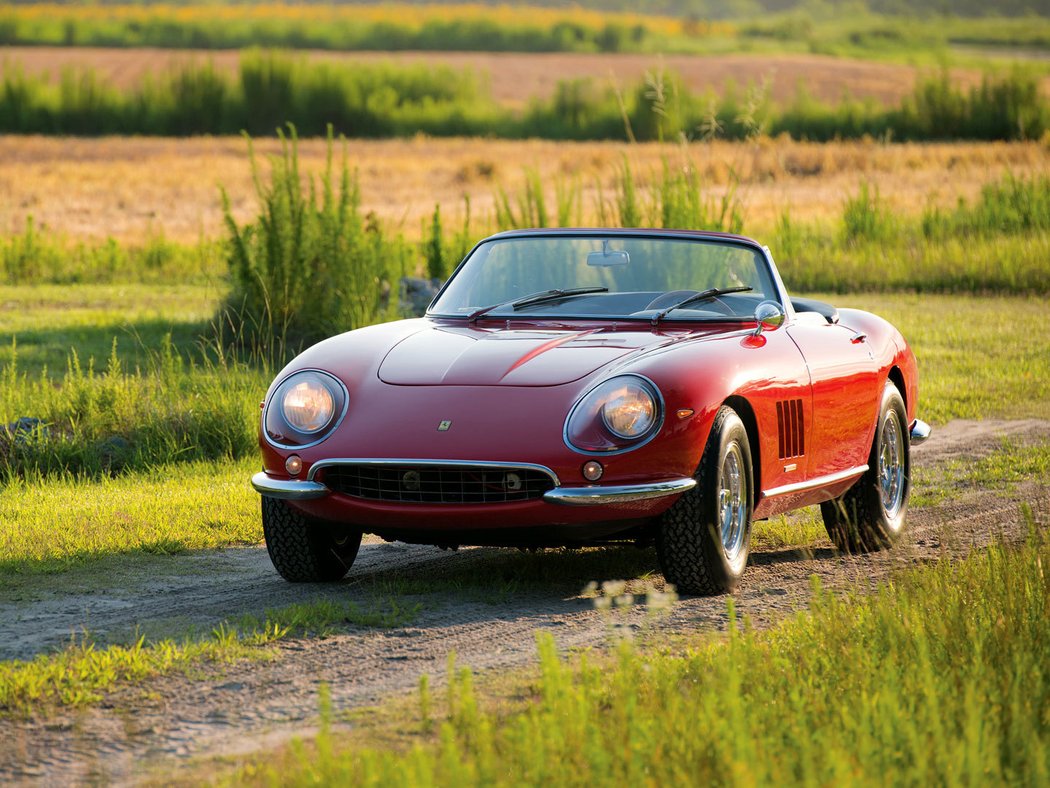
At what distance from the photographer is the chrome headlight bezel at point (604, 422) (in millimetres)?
6473

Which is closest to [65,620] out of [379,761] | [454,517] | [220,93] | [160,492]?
[454,517]

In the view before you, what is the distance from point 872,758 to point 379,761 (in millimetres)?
1267

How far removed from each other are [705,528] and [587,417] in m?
0.66

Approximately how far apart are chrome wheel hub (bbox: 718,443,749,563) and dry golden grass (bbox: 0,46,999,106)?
57983 millimetres

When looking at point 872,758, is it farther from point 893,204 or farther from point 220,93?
point 220,93

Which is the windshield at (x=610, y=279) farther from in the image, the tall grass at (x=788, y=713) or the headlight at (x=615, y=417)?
the tall grass at (x=788, y=713)

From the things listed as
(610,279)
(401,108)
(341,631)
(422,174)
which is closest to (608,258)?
(610,279)

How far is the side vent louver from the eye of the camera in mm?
7367

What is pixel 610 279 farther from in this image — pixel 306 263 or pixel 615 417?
pixel 306 263

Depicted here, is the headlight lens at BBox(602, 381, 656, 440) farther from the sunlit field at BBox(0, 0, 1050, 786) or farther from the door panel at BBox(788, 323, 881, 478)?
the door panel at BBox(788, 323, 881, 478)

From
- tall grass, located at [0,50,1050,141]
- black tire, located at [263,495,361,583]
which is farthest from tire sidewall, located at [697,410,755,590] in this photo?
tall grass, located at [0,50,1050,141]

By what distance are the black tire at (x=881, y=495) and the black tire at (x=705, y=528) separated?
4.61 feet

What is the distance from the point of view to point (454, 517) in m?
6.51

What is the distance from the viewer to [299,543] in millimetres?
7086
